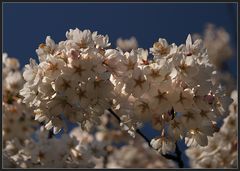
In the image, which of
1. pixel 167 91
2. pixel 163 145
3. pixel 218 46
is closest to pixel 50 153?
pixel 163 145

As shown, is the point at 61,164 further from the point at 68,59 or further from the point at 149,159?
the point at 149,159

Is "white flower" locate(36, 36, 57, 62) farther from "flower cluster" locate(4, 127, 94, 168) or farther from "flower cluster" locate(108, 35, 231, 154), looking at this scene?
"flower cluster" locate(4, 127, 94, 168)

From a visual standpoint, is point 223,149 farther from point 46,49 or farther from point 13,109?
point 46,49

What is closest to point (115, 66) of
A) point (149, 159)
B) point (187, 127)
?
point (187, 127)

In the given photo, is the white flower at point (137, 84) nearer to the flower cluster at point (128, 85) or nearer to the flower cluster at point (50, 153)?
the flower cluster at point (128, 85)

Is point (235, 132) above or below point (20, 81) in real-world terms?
below

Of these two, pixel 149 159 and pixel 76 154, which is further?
pixel 149 159

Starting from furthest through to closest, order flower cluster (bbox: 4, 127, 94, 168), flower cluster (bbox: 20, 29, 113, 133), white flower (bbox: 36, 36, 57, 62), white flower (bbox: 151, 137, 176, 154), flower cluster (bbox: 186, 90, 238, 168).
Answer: flower cluster (bbox: 186, 90, 238, 168) < flower cluster (bbox: 4, 127, 94, 168) < white flower (bbox: 151, 137, 176, 154) < white flower (bbox: 36, 36, 57, 62) < flower cluster (bbox: 20, 29, 113, 133)

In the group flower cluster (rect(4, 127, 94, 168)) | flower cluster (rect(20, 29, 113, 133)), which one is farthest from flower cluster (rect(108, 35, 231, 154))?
flower cluster (rect(4, 127, 94, 168))
